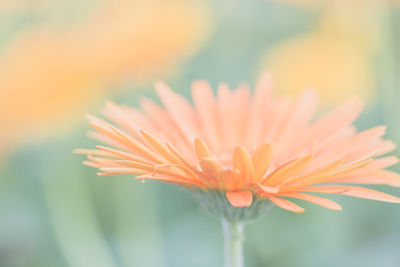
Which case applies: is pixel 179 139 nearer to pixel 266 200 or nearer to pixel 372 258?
pixel 266 200

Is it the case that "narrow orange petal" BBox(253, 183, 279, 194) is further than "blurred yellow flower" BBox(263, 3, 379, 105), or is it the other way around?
"blurred yellow flower" BBox(263, 3, 379, 105)

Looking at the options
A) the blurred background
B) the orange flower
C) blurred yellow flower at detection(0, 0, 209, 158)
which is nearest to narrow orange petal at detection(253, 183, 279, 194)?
the orange flower

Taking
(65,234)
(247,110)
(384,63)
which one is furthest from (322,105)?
(65,234)

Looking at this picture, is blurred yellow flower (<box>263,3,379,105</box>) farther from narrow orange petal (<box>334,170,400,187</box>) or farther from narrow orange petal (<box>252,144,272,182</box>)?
narrow orange petal (<box>252,144,272,182</box>)

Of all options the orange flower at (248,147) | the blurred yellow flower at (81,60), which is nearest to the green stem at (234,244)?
the orange flower at (248,147)

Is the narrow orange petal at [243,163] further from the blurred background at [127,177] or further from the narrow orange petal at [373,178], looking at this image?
the blurred background at [127,177]

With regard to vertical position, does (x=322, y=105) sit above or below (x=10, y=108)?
below
